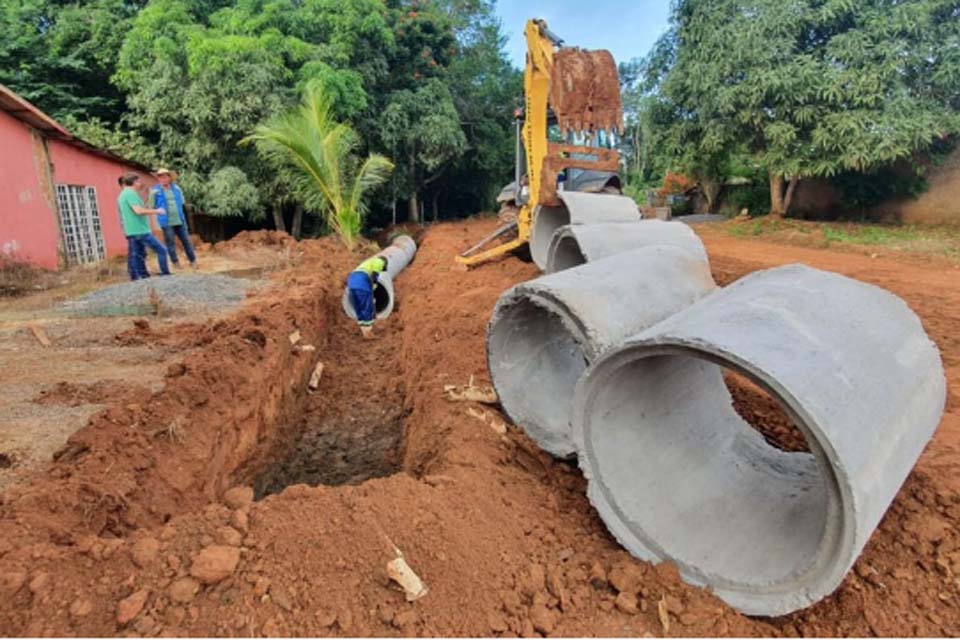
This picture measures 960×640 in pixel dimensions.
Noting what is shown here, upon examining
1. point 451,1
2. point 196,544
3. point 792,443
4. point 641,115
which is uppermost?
point 451,1

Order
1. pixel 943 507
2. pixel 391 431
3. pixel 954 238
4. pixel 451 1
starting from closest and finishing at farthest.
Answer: pixel 943 507
pixel 391 431
pixel 954 238
pixel 451 1

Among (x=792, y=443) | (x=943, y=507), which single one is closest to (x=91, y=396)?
(x=792, y=443)

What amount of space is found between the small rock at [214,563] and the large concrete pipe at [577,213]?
5378 millimetres

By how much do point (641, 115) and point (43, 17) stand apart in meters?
17.8

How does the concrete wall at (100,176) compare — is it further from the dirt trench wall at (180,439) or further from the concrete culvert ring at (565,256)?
the concrete culvert ring at (565,256)

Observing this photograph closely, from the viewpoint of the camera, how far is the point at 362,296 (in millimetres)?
7566

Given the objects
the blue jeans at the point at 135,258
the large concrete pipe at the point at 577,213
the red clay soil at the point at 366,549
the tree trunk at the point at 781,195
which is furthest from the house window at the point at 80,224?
the tree trunk at the point at 781,195

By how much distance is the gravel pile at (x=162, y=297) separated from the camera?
21.4 ft

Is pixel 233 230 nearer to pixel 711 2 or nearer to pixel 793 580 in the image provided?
pixel 711 2

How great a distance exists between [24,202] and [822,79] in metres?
16.6

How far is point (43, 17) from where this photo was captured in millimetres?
15805

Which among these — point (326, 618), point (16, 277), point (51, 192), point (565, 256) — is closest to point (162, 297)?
point (16, 277)

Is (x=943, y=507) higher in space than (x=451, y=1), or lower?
lower

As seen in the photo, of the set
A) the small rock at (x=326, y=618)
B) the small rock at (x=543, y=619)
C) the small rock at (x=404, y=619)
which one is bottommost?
the small rock at (x=543, y=619)
